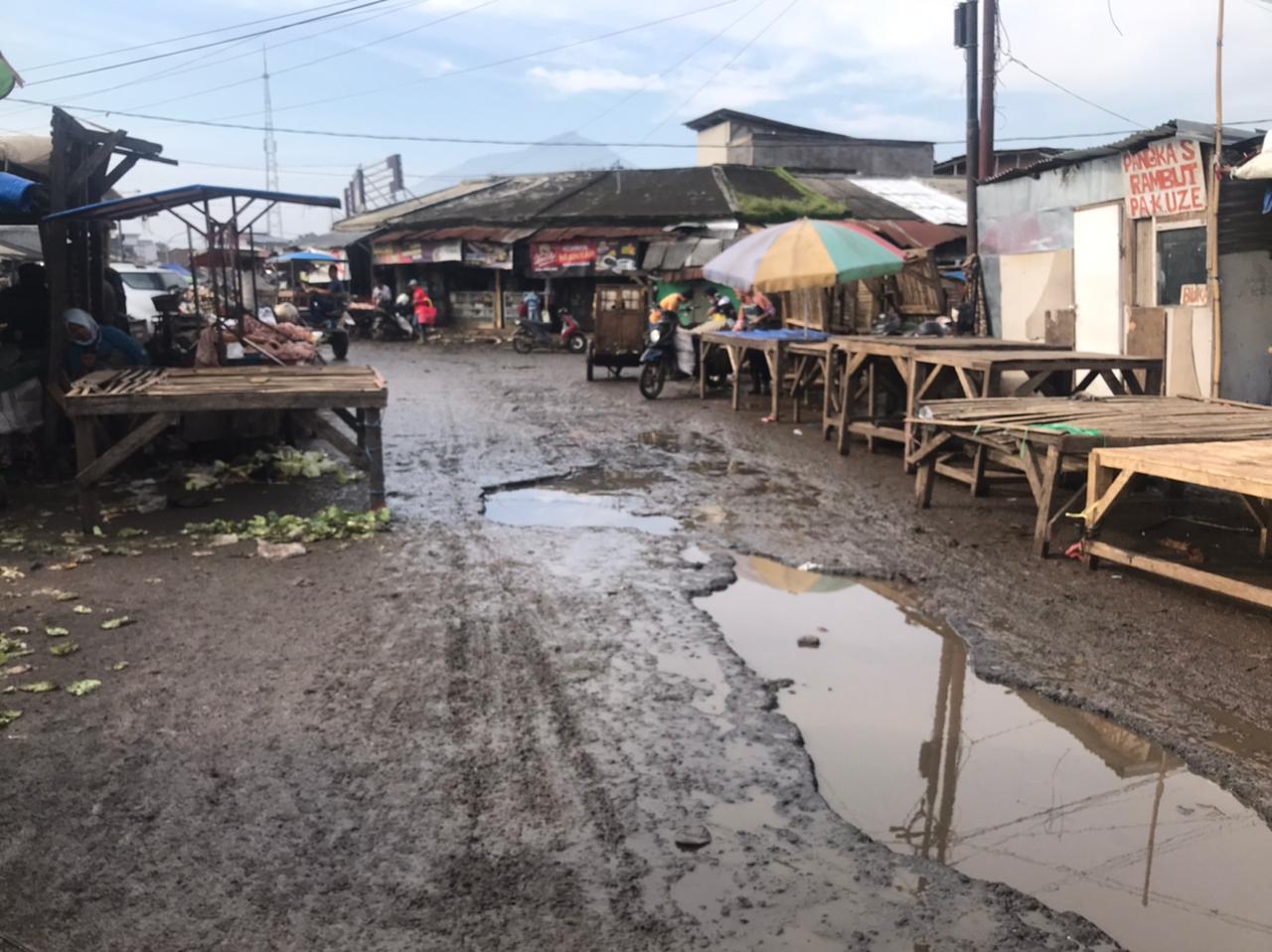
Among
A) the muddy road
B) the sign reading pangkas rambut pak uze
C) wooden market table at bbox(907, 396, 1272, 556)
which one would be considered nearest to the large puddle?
the muddy road

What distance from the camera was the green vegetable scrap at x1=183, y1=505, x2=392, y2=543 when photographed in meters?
6.98

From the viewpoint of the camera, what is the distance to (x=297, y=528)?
7.05 meters

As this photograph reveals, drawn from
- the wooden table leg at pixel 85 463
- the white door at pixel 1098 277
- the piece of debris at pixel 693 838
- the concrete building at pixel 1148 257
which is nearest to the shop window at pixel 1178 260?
the concrete building at pixel 1148 257

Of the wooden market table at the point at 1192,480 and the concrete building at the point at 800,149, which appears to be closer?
the wooden market table at the point at 1192,480

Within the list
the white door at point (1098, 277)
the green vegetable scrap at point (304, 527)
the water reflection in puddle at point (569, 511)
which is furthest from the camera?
the white door at point (1098, 277)

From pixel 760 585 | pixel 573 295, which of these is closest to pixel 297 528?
pixel 760 585

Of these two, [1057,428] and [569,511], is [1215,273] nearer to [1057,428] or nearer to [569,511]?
[1057,428]

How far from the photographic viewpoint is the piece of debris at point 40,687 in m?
4.38

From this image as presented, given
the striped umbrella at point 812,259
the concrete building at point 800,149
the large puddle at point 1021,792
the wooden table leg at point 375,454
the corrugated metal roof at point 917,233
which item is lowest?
the large puddle at point 1021,792

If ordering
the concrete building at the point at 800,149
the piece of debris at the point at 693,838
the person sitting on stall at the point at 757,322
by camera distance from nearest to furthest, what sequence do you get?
1. the piece of debris at the point at 693,838
2. the person sitting on stall at the point at 757,322
3. the concrete building at the point at 800,149

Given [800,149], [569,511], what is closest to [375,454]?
[569,511]

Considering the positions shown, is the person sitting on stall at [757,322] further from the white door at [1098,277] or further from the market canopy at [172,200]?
the market canopy at [172,200]

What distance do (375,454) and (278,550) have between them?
3.91 ft

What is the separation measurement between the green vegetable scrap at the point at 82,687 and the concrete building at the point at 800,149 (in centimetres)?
2985
